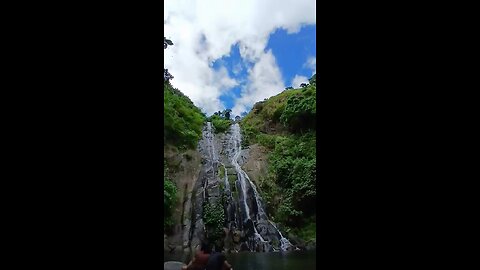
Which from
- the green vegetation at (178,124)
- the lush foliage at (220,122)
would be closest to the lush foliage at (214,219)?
the green vegetation at (178,124)

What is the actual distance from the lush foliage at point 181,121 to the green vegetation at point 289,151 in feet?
4.21

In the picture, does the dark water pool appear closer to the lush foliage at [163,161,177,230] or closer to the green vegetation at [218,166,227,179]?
the lush foliage at [163,161,177,230]

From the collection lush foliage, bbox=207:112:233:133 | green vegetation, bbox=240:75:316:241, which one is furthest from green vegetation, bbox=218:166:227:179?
lush foliage, bbox=207:112:233:133

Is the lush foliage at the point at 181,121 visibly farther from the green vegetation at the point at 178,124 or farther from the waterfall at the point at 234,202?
the waterfall at the point at 234,202

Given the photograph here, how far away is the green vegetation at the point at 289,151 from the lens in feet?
32.2

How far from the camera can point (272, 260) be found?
8117mm

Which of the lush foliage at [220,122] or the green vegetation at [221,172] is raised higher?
the lush foliage at [220,122]
